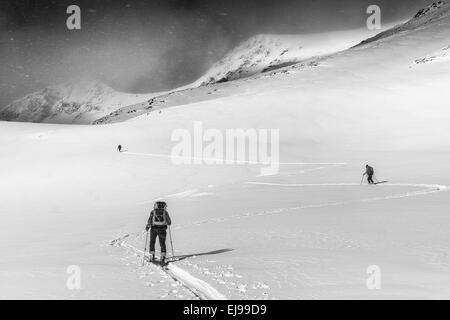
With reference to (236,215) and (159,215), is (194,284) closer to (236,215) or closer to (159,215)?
(159,215)

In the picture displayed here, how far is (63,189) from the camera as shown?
32.5m

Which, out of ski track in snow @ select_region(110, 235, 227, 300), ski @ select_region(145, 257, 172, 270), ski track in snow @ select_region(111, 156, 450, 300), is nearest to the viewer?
ski track in snow @ select_region(110, 235, 227, 300)

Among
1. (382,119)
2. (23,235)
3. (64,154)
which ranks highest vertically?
(382,119)

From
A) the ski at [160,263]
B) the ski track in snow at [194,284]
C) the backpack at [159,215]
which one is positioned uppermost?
the backpack at [159,215]

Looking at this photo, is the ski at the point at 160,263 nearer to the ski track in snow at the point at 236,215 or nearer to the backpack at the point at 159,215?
the ski track in snow at the point at 236,215

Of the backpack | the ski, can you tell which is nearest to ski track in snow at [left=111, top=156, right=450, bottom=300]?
the ski

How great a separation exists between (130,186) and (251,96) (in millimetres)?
40744

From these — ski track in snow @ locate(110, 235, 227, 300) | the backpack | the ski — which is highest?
the backpack

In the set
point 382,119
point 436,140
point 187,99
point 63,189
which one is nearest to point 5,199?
point 63,189

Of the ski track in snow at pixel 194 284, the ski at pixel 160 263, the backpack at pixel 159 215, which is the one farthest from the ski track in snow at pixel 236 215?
the backpack at pixel 159 215

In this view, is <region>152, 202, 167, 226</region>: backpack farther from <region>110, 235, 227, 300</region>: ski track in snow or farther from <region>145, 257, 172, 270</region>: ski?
<region>110, 235, 227, 300</region>: ski track in snow

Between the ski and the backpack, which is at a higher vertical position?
the backpack

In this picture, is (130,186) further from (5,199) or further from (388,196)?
(388,196)

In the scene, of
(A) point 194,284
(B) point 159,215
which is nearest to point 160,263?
(B) point 159,215
